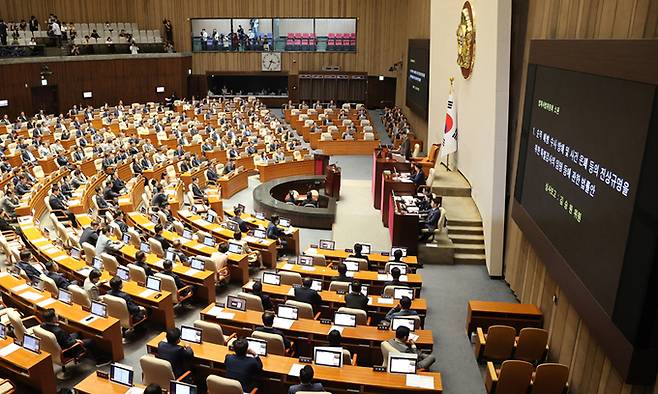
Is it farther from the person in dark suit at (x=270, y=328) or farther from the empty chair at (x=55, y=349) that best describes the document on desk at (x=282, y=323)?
the empty chair at (x=55, y=349)

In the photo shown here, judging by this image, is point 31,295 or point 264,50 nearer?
point 31,295

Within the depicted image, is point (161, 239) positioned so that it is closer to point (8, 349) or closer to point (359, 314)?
point (8, 349)

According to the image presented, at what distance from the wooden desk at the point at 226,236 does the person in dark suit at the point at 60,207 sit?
2.48m

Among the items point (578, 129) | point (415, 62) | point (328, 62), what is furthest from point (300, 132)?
point (578, 129)

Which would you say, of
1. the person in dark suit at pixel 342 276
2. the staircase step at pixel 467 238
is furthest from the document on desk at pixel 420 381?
the staircase step at pixel 467 238

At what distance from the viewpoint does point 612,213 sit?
585 centimetres

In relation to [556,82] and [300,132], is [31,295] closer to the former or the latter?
[556,82]

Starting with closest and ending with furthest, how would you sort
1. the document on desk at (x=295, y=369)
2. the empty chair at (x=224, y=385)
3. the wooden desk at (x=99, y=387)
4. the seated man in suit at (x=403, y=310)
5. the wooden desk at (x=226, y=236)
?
the empty chair at (x=224, y=385), the wooden desk at (x=99, y=387), the document on desk at (x=295, y=369), the seated man in suit at (x=403, y=310), the wooden desk at (x=226, y=236)

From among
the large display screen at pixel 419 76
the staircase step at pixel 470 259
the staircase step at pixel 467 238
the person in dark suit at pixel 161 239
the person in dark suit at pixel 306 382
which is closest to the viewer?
the person in dark suit at pixel 306 382

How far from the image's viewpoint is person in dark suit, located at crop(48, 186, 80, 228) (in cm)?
1309

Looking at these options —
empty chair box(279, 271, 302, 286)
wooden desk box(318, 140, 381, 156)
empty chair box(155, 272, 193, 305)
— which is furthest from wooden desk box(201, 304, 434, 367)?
wooden desk box(318, 140, 381, 156)

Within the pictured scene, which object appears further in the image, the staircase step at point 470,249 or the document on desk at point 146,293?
the staircase step at point 470,249

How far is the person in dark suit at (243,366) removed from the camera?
6387mm

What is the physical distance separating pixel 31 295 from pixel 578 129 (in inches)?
335
